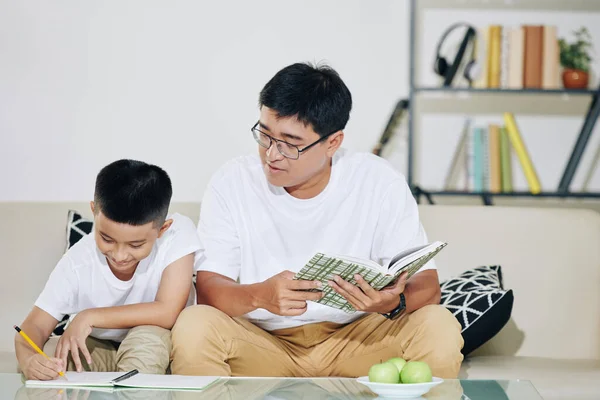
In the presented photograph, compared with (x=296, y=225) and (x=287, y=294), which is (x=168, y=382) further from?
(x=296, y=225)

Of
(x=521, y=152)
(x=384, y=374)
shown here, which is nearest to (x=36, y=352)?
(x=384, y=374)

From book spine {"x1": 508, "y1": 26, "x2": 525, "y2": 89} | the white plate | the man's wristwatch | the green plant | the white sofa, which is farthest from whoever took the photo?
the green plant

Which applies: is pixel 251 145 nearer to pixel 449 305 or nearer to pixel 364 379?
pixel 449 305

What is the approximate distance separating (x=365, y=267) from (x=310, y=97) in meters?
0.55

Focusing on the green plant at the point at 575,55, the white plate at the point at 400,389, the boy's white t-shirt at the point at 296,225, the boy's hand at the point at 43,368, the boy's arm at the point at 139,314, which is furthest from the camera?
the green plant at the point at 575,55

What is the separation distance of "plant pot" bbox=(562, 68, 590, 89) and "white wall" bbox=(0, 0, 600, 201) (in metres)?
0.33

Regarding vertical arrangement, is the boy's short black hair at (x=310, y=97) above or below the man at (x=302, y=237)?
above

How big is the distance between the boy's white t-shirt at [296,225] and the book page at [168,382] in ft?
1.71

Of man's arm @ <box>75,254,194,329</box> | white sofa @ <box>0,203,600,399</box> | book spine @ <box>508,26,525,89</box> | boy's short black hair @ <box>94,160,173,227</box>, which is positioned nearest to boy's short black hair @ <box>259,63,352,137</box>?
boy's short black hair @ <box>94,160,173,227</box>

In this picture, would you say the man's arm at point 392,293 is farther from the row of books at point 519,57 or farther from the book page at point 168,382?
the row of books at point 519,57

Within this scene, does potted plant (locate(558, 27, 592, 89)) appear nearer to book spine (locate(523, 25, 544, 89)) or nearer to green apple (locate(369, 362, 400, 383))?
book spine (locate(523, 25, 544, 89))

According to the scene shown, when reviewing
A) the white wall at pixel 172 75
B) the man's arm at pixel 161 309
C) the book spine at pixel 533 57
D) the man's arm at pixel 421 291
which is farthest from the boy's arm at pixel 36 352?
the book spine at pixel 533 57

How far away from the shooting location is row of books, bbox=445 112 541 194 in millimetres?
3488

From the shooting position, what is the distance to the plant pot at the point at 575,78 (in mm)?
3537
